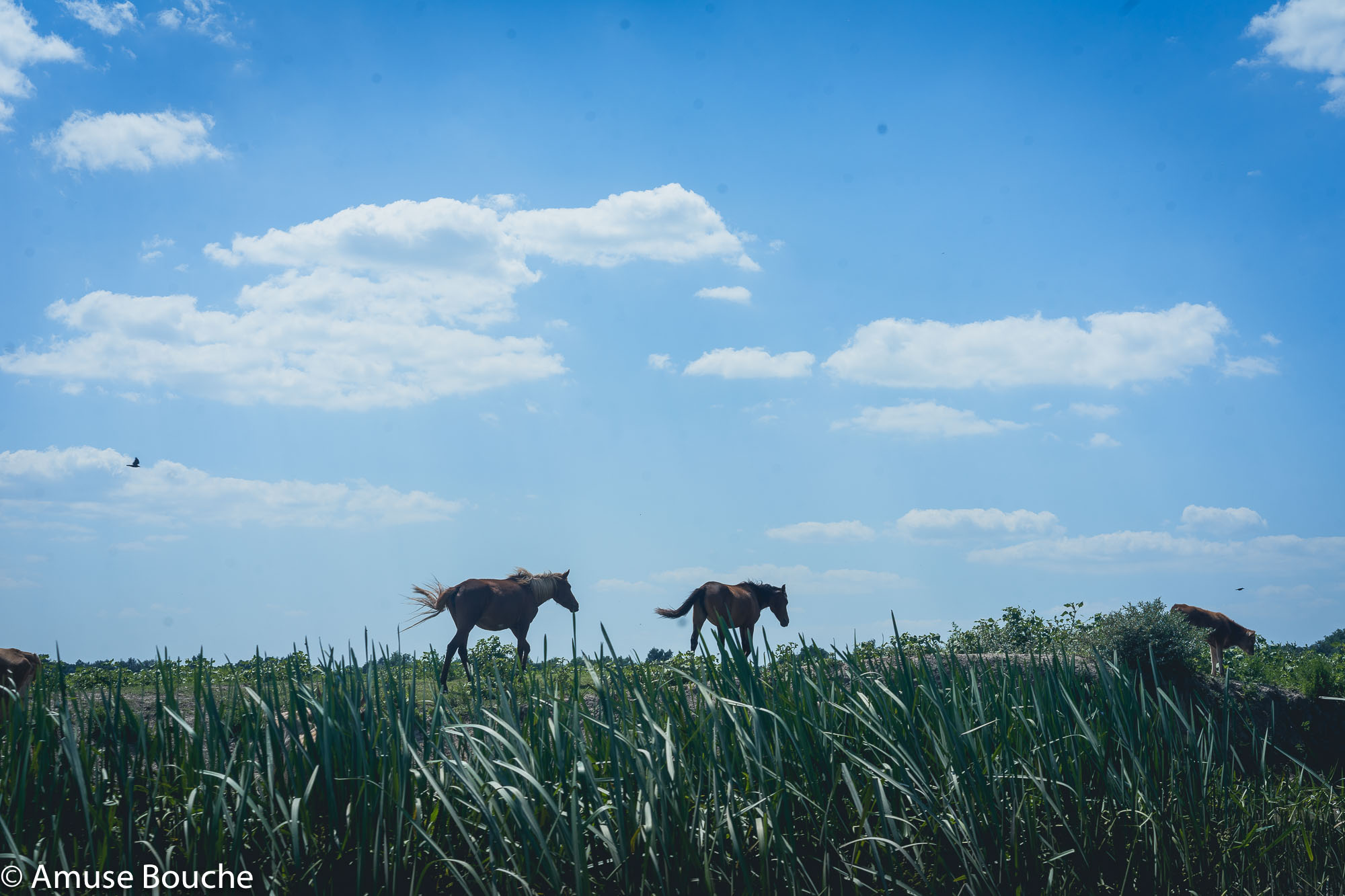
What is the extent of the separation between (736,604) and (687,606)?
906 mm

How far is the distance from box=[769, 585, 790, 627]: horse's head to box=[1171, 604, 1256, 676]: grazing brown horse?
6659mm

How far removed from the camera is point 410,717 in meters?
4.02

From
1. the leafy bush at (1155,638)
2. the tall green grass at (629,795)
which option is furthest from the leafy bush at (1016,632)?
the tall green grass at (629,795)

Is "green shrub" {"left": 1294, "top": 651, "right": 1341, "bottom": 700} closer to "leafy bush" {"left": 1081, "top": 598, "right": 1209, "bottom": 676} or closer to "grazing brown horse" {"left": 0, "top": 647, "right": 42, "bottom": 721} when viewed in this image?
"leafy bush" {"left": 1081, "top": 598, "right": 1209, "bottom": 676}

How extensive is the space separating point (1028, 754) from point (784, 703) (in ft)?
4.62

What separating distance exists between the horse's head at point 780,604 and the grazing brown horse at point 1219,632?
6659 millimetres

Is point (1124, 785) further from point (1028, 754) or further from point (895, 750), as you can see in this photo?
point (895, 750)

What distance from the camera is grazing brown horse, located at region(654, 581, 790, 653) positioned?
15945mm

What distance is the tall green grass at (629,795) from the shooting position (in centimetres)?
354

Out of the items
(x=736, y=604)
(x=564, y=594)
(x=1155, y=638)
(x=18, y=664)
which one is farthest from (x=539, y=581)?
(x=1155, y=638)

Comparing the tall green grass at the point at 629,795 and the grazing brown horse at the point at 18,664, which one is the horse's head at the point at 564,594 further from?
the tall green grass at the point at 629,795

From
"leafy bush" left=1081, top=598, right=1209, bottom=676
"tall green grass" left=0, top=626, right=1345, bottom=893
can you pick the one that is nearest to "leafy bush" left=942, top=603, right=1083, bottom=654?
"leafy bush" left=1081, top=598, right=1209, bottom=676

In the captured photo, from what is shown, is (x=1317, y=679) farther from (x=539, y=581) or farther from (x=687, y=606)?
(x=539, y=581)

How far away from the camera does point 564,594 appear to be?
51.8 feet
